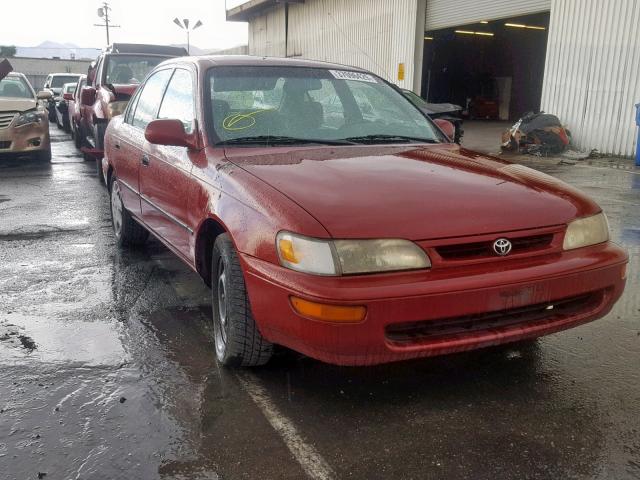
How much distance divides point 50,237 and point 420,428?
4.49 meters

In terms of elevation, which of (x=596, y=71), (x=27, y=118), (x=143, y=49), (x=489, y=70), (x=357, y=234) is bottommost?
(x=27, y=118)

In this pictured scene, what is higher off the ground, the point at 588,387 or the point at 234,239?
the point at 234,239

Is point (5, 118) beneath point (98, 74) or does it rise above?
beneath

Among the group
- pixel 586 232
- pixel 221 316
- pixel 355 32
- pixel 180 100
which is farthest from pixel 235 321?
pixel 355 32

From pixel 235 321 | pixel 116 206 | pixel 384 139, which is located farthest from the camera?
pixel 116 206

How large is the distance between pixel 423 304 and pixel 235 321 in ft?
2.99

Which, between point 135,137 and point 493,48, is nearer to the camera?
point 135,137

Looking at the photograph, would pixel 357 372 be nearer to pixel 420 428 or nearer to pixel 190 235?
pixel 420 428

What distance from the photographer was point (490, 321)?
2676 mm

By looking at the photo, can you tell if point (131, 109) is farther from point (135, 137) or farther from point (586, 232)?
point (586, 232)

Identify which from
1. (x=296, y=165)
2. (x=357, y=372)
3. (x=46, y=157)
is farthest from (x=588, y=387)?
(x=46, y=157)

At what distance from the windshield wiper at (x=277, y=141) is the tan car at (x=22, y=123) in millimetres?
8382

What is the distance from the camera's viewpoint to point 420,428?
260 centimetres

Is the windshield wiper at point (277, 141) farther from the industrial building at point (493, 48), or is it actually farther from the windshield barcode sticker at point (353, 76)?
the industrial building at point (493, 48)
